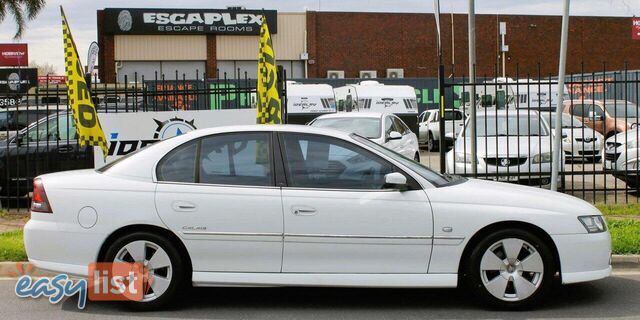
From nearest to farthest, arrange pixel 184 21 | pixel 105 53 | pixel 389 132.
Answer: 1. pixel 389 132
2. pixel 105 53
3. pixel 184 21

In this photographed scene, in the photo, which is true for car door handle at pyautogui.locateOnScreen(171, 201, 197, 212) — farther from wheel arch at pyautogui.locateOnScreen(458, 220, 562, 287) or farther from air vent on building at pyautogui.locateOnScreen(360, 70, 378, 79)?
air vent on building at pyautogui.locateOnScreen(360, 70, 378, 79)

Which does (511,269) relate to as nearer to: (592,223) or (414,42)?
(592,223)

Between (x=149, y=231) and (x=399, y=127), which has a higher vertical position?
(x=399, y=127)

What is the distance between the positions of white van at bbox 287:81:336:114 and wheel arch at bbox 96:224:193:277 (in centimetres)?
2054

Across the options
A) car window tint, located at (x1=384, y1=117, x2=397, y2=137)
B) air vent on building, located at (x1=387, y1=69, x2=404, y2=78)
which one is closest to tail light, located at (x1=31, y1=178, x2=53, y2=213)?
car window tint, located at (x1=384, y1=117, x2=397, y2=137)

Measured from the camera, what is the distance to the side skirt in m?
6.28

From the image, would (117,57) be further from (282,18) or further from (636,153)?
(636,153)

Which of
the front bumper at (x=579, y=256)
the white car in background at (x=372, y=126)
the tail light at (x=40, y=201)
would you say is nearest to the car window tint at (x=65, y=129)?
the white car in background at (x=372, y=126)

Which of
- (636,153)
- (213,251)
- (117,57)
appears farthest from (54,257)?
(117,57)

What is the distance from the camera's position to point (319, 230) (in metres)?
6.25

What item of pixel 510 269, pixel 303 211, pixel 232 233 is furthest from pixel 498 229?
pixel 232 233

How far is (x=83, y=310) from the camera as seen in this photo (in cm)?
661

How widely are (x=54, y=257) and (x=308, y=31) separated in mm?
38162

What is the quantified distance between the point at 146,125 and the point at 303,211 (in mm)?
5656
